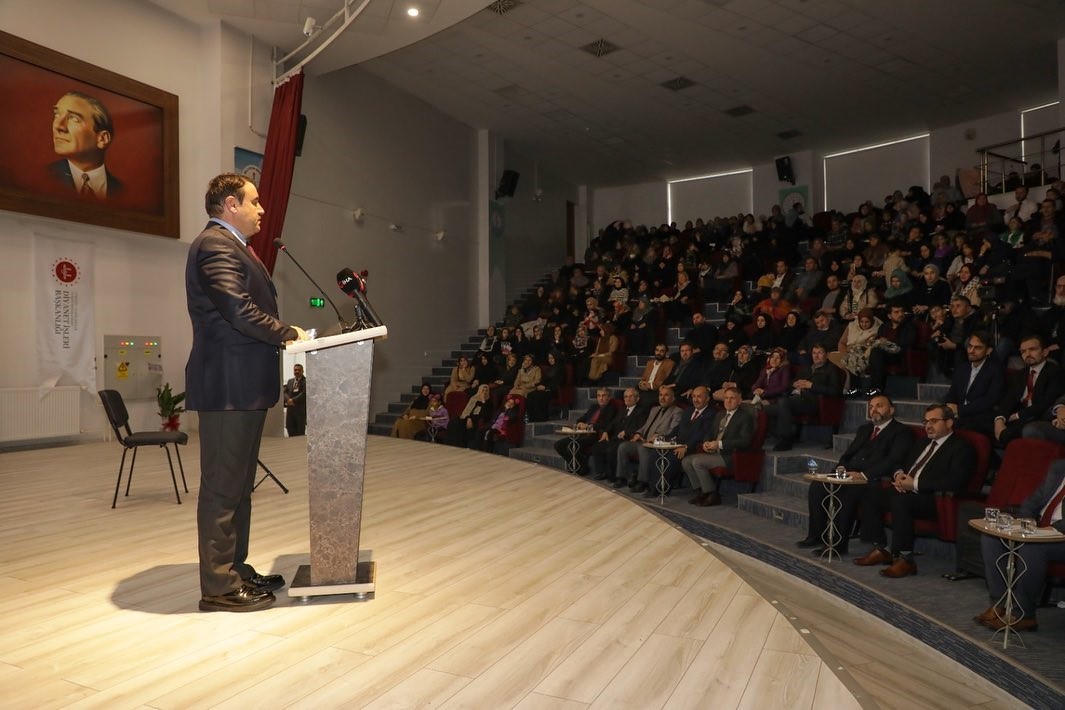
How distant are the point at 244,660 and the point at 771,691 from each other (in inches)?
55.3

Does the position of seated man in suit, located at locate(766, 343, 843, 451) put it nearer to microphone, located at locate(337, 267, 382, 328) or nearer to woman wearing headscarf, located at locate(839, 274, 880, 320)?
woman wearing headscarf, located at locate(839, 274, 880, 320)

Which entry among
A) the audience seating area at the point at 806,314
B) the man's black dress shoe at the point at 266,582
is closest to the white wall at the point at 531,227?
the audience seating area at the point at 806,314

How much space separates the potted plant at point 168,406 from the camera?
7.48m

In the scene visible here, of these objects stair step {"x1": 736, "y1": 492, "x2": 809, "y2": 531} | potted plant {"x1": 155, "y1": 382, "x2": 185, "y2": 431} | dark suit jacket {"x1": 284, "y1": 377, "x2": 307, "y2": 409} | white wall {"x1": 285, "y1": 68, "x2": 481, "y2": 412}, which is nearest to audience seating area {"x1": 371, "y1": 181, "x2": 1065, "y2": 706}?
stair step {"x1": 736, "y1": 492, "x2": 809, "y2": 531}

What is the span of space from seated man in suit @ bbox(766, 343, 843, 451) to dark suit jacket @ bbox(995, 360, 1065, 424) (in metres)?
1.40

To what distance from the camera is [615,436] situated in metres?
7.43

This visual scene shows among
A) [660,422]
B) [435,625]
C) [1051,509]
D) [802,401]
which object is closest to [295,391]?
[660,422]

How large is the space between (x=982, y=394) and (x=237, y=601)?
537 cm

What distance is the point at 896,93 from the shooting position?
1137cm

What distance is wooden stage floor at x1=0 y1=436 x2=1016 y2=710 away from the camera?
184cm

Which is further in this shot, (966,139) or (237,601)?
(966,139)

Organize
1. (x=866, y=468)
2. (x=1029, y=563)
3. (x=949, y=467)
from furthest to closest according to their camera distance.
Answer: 1. (x=866, y=468)
2. (x=949, y=467)
3. (x=1029, y=563)

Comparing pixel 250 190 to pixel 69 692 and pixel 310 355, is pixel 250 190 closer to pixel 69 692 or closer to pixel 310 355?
pixel 310 355

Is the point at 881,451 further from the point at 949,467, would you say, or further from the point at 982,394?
the point at 982,394
